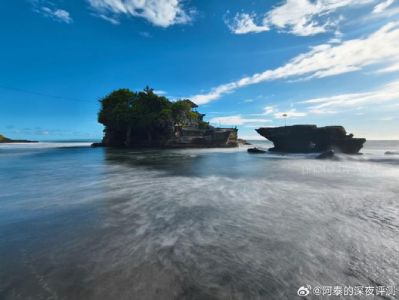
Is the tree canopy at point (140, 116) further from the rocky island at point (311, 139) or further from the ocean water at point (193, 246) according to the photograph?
the ocean water at point (193, 246)

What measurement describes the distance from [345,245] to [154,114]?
47653 millimetres

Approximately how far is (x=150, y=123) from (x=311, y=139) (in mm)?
34652

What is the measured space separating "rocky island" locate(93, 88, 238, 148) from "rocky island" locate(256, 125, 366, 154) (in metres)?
16.0

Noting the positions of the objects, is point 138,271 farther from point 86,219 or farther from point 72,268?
point 86,219

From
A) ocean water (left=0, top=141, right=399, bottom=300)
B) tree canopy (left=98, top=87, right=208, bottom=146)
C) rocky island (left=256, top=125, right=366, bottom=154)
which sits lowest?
ocean water (left=0, top=141, right=399, bottom=300)

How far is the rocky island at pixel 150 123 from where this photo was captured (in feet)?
161

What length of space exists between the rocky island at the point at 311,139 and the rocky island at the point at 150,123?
16.0 m

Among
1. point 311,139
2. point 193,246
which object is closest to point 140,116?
point 311,139

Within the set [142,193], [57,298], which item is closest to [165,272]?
[57,298]

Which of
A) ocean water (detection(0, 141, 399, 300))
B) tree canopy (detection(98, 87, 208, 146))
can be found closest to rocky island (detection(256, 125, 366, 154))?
tree canopy (detection(98, 87, 208, 146))

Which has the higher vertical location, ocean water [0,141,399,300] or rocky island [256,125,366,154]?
rocky island [256,125,366,154]

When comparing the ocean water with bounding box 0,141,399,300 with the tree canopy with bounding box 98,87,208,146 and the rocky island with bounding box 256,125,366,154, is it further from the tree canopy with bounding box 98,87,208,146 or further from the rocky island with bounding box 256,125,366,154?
the tree canopy with bounding box 98,87,208,146

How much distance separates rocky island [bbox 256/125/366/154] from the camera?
1377 inches

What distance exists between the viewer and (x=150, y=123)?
4872 cm
